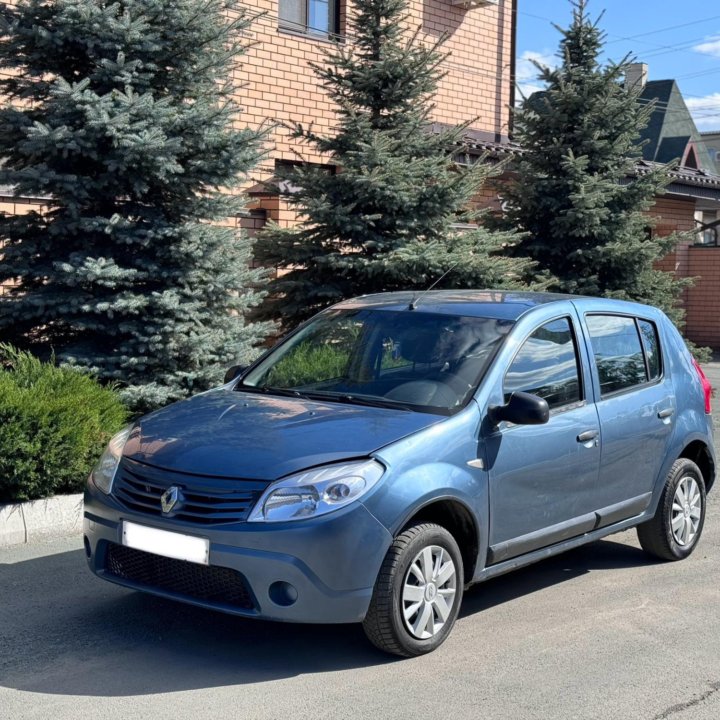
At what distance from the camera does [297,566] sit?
443 centimetres

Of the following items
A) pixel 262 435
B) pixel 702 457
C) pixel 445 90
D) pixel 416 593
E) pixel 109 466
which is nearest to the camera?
pixel 416 593

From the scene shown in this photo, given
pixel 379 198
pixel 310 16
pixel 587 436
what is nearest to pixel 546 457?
pixel 587 436

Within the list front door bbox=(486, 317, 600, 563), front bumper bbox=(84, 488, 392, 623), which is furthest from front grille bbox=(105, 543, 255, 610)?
front door bbox=(486, 317, 600, 563)

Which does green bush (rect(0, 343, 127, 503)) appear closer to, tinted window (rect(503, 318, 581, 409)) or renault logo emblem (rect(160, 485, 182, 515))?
renault logo emblem (rect(160, 485, 182, 515))

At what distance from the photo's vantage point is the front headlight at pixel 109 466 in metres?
5.12

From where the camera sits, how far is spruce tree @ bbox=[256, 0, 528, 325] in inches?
415

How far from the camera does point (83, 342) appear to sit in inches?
340

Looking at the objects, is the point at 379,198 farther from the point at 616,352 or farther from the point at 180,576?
the point at 180,576

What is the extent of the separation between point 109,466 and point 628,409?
9.75 feet

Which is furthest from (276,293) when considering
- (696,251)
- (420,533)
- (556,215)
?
(696,251)

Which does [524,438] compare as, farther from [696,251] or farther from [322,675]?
[696,251]

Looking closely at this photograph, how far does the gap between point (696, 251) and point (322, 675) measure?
20.6 m

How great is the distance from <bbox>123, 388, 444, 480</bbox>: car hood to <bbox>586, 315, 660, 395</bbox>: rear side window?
1512mm

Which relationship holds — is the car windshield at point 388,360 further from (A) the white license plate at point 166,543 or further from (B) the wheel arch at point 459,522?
(A) the white license plate at point 166,543
